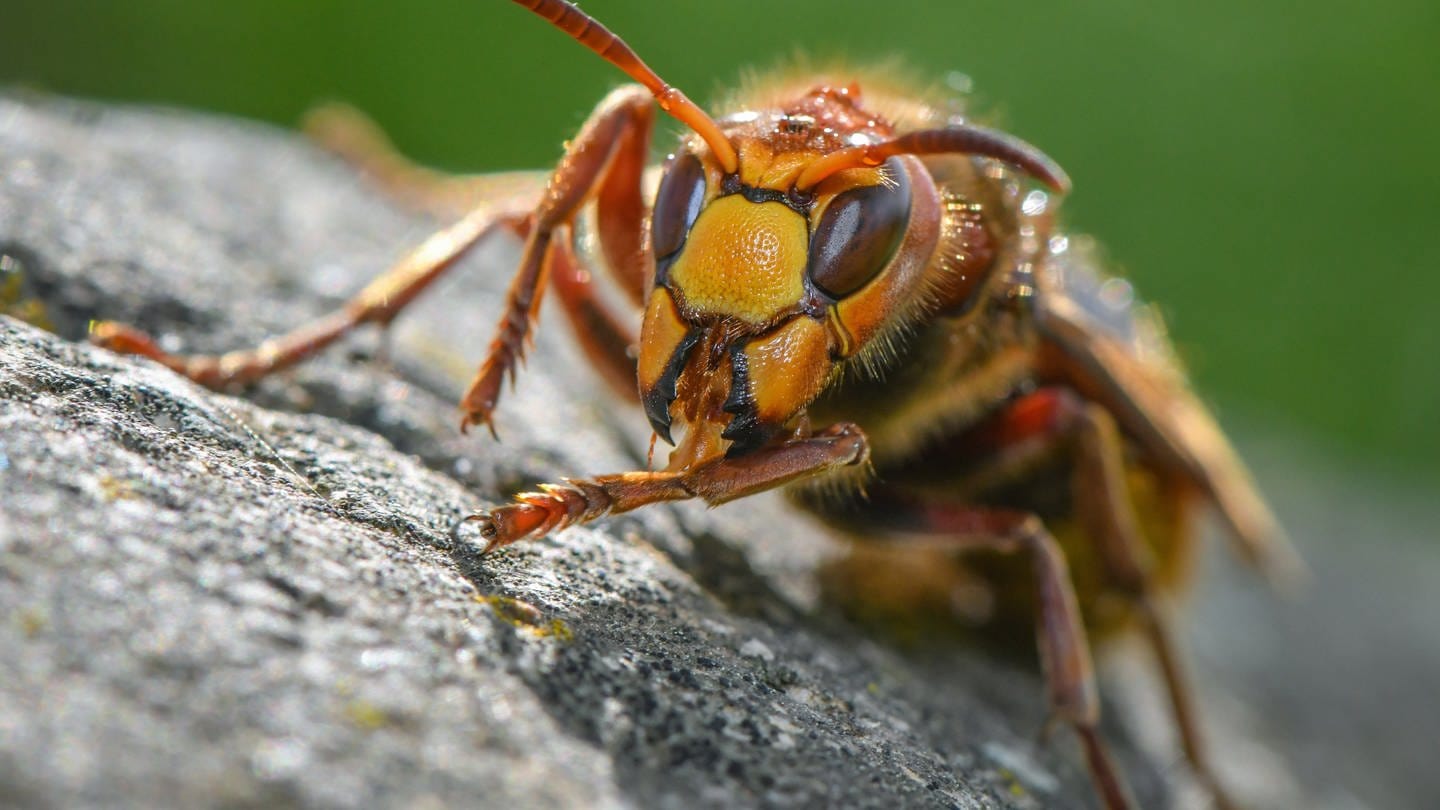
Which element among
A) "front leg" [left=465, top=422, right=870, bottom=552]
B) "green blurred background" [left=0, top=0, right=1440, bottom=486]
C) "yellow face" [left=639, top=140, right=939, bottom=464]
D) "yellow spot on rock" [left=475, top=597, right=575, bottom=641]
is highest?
"green blurred background" [left=0, top=0, right=1440, bottom=486]

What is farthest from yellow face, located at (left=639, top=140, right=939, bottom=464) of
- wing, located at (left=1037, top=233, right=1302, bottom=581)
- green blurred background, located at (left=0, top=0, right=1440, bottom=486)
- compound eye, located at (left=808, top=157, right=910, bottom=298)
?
green blurred background, located at (left=0, top=0, right=1440, bottom=486)

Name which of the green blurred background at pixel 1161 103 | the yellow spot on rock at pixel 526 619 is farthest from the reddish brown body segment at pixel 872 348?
the green blurred background at pixel 1161 103

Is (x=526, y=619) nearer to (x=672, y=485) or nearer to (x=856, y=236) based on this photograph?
(x=672, y=485)

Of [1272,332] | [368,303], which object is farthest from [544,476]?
[1272,332]

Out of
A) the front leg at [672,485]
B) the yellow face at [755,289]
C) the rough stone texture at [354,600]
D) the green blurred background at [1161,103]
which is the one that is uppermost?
the green blurred background at [1161,103]

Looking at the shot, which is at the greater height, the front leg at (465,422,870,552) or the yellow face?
the yellow face


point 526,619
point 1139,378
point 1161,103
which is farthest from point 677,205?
point 1161,103

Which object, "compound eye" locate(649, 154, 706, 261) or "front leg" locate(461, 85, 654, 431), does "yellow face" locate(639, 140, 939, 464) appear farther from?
"front leg" locate(461, 85, 654, 431)

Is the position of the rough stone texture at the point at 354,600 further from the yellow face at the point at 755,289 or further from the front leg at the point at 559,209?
the yellow face at the point at 755,289
